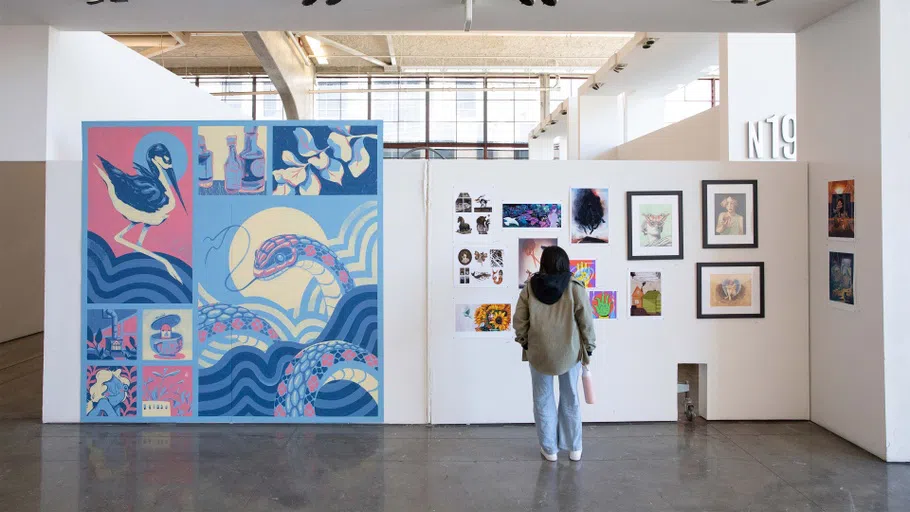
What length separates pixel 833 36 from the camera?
5008mm

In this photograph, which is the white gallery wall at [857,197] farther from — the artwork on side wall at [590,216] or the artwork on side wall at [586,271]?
the artwork on side wall at [586,271]

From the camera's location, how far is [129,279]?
528cm

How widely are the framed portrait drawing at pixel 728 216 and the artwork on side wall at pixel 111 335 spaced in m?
4.82

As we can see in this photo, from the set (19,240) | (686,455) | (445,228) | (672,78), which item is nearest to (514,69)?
(672,78)

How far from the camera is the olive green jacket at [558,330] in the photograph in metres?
4.25

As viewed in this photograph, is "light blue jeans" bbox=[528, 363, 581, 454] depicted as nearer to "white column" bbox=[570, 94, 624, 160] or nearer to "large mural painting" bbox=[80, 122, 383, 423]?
"large mural painting" bbox=[80, 122, 383, 423]

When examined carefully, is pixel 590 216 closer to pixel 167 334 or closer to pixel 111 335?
pixel 167 334

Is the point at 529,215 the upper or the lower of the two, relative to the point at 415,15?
lower

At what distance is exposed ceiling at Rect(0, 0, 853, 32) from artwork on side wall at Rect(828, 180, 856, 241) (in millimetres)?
1373

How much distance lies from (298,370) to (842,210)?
4.47 meters

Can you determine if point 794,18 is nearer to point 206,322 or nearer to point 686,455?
point 686,455

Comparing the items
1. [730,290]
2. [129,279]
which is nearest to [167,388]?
[129,279]

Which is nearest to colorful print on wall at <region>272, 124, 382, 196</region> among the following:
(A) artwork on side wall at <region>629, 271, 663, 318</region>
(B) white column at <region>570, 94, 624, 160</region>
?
(A) artwork on side wall at <region>629, 271, 663, 318</region>

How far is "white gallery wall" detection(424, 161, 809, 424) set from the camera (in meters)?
5.29
